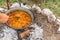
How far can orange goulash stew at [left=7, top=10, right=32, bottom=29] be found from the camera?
6.82 ft

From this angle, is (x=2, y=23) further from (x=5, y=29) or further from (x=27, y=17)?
(x=27, y=17)

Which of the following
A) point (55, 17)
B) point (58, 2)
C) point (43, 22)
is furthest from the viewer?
point (58, 2)

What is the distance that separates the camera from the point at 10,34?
2.11 m

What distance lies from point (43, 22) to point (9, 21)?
0.40 metres

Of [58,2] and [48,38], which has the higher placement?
[58,2]

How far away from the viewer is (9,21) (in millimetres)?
2109

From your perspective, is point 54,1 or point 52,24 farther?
point 54,1

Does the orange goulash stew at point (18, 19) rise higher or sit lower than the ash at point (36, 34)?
higher

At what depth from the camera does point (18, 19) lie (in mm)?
2107

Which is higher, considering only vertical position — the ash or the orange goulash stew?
the orange goulash stew

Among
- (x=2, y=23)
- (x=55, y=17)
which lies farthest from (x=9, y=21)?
(x=55, y=17)

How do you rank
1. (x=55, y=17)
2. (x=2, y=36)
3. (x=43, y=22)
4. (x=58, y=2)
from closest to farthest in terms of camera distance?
1. (x=2, y=36)
2. (x=43, y=22)
3. (x=55, y=17)
4. (x=58, y=2)

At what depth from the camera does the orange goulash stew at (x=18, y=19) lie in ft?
6.82

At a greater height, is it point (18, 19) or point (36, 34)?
point (18, 19)
